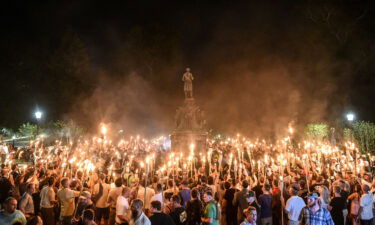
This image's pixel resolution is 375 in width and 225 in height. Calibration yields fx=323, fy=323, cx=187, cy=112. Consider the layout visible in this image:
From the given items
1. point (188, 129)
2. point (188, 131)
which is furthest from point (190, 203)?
point (188, 129)

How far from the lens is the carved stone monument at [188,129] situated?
983 inches

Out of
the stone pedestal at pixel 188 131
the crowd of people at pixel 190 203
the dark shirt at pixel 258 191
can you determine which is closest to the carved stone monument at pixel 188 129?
the stone pedestal at pixel 188 131

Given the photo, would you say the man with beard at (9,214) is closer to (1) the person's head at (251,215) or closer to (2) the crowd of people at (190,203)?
(2) the crowd of people at (190,203)

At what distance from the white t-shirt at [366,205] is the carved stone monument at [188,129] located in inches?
668

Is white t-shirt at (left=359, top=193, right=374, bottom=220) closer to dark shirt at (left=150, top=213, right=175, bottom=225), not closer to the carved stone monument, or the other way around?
dark shirt at (left=150, top=213, right=175, bottom=225)

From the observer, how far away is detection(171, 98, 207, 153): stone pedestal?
2495 centimetres

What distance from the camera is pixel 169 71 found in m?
46.6

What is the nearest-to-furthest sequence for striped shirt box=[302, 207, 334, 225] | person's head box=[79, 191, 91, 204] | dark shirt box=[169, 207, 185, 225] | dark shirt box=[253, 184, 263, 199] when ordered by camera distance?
striped shirt box=[302, 207, 334, 225]
dark shirt box=[169, 207, 185, 225]
person's head box=[79, 191, 91, 204]
dark shirt box=[253, 184, 263, 199]

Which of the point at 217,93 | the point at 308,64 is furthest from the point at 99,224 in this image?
the point at 217,93

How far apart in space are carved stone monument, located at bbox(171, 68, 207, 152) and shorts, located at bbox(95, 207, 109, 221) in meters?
15.6

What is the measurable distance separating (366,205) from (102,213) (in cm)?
699

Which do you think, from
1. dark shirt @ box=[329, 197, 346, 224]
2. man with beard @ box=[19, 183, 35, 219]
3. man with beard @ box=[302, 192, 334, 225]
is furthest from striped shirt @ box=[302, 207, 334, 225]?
man with beard @ box=[19, 183, 35, 219]

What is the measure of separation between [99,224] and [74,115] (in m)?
31.6

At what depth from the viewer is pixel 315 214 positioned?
606cm
